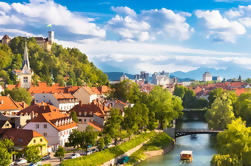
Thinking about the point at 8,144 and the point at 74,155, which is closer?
the point at 8,144

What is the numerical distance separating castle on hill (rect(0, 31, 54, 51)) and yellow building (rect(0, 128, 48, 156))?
103 m

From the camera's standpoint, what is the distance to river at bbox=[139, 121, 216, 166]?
188 feet

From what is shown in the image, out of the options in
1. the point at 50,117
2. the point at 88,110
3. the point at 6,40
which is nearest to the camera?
the point at 50,117

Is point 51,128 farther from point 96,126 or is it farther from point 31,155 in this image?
point 31,155

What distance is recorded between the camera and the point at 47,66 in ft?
424

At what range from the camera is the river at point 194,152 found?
5728cm

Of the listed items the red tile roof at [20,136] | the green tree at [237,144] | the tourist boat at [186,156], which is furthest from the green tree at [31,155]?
the tourist boat at [186,156]

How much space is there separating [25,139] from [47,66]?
8283 centimetres

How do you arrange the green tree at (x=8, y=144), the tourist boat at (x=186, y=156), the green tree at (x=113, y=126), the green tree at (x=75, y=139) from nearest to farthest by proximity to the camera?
the green tree at (x=8, y=144) < the green tree at (x=75, y=139) < the green tree at (x=113, y=126) < the tourist boat at (x=186, y=156)

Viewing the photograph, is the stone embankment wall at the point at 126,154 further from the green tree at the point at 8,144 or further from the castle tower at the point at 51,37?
the castle tower at the point at 51,37

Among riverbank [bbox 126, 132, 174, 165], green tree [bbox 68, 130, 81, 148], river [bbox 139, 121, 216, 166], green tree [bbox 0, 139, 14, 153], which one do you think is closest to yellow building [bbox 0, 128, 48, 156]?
green tree [bbox 0, 139, 14, 153]

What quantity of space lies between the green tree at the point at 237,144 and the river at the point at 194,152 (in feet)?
27.9

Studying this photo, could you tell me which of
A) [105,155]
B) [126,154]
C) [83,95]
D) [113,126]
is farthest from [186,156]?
[83,95]

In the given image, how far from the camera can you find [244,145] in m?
44.5
